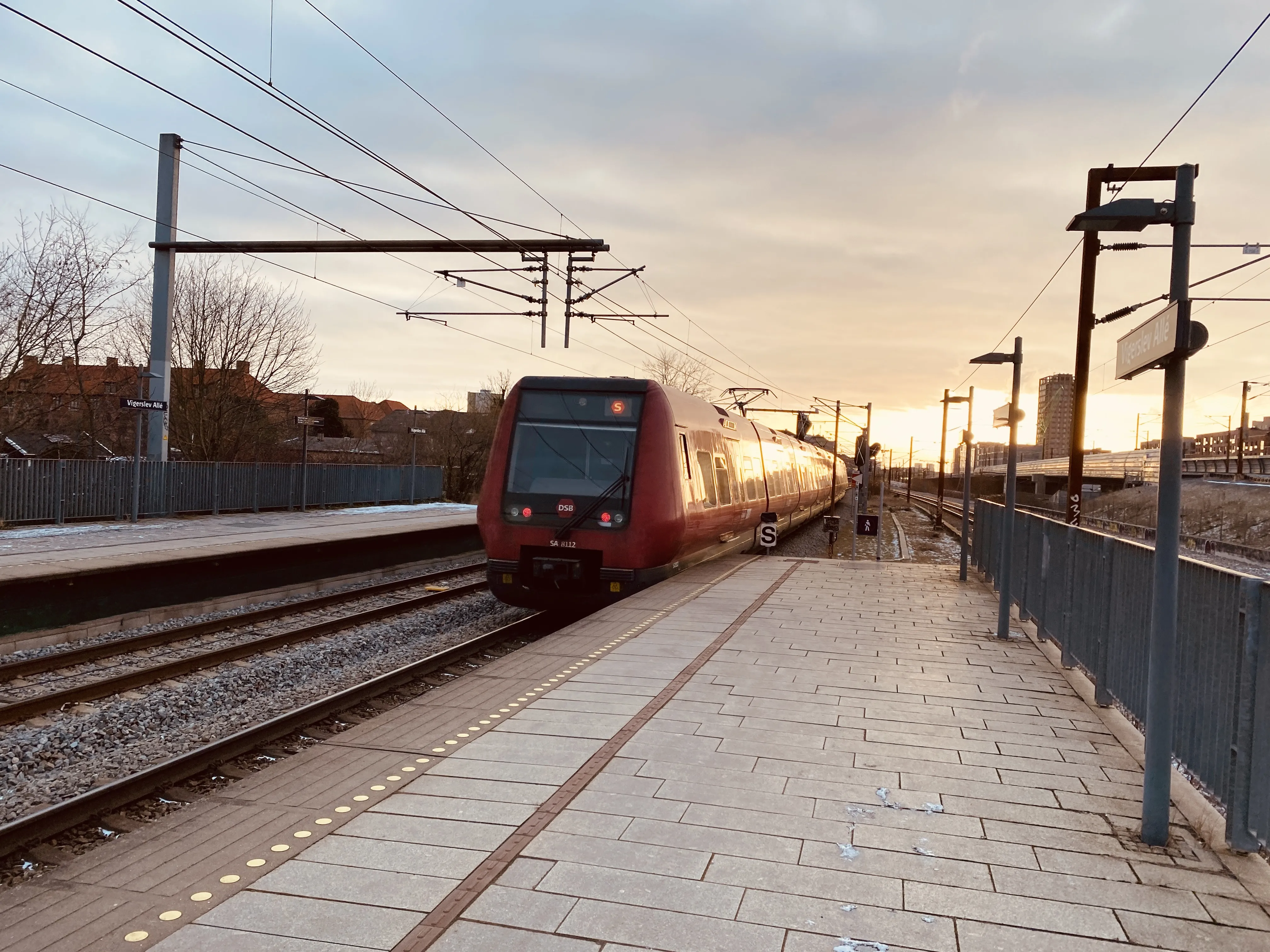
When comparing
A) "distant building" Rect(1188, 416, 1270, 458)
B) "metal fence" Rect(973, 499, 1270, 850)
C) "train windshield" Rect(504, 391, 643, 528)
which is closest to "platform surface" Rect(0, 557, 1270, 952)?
"metal fence" Rect(973, 499, 1270, 850)

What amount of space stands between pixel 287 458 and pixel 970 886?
133 ft

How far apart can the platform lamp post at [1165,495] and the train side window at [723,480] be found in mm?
9781

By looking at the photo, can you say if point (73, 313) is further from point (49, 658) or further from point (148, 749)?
point (148, 749)

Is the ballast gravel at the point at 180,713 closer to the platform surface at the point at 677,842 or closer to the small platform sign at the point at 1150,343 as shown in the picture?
the platform surface at the point at 677,842

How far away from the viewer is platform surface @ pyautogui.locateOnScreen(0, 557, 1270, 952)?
3160 millimetres

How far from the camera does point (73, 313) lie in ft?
70.3

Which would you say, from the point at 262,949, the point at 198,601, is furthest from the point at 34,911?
the point at 198,601

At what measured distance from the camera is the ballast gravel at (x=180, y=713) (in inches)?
237

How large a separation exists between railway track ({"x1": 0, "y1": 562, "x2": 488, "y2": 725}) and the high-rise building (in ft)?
32.9

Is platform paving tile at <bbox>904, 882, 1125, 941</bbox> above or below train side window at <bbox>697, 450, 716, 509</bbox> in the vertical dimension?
below

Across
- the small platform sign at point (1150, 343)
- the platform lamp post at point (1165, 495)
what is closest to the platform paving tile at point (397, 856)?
the platform lamp post at point (1165, 495)

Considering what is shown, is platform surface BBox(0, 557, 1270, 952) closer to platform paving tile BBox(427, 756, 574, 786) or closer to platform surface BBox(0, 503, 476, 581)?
platform paving tile BBox(427, 756, 574, 786)

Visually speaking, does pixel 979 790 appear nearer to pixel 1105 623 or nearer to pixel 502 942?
pixel 1105 623

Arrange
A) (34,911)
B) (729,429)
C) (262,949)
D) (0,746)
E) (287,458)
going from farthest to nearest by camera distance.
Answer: (287,458) → (729,429) → (0,746) → (34,911) → (262,949)
